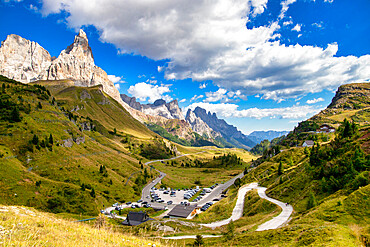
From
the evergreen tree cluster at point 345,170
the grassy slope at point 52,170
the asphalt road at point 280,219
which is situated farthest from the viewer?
the grassy slope at point 52,170

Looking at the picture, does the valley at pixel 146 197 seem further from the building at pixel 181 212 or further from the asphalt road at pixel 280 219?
the building at pixel 181 212

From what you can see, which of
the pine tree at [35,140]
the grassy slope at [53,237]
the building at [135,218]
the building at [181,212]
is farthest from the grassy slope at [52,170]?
the grassy slope at [53,237]

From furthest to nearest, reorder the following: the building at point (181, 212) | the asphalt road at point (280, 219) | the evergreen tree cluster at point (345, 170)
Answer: the building at point (181, 212), the asphalt road at point (280, 219), the evergreen tree cluster at point (345, 170)

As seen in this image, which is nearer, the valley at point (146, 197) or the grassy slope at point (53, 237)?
the grassy slope at point (53, 237)

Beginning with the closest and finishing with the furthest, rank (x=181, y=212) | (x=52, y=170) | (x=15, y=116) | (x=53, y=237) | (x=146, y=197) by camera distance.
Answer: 1. (x=53, y=237)
2. (x=181, y=212)
3. (x=52, y=170)
4. (x=15, y=116)
5. (x=146, y=197)

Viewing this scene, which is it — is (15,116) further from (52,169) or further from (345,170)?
(345,170)

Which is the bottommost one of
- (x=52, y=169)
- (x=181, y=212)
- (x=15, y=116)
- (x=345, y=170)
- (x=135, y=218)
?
(x=181, y=212)

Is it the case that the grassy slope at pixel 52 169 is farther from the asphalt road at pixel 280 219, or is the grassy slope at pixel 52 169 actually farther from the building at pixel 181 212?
the asphalt road at pixel 280 219

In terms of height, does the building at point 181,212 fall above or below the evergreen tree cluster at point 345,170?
below

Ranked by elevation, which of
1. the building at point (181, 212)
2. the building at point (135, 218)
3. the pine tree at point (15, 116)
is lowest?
the building at point (181, 212)

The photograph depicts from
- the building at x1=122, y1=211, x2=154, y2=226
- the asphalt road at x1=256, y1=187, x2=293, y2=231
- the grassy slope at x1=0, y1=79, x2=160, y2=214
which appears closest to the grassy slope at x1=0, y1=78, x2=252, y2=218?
the grassy slope at x1=0, y1=79, x2=160, y2=214

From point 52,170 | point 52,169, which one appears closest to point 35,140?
point 52,169

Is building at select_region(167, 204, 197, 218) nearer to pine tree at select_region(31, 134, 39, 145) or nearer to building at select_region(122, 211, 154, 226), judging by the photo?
building at select_region(122, 211, 154, 226)

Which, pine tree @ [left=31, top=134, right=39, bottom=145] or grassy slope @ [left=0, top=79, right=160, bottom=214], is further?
pine tree @ [left=31, top=134, right=39, bottom=145]
